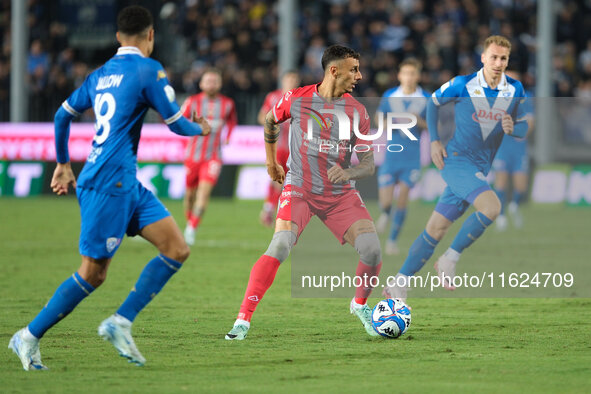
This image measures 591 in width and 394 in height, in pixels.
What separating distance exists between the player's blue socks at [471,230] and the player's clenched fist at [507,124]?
0.69 metres

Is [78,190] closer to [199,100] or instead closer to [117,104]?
[117,104]

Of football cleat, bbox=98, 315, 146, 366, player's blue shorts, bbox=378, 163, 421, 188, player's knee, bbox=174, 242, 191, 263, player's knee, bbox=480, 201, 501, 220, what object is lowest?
player's blue shorts, bbox=378, 163, 421, 188

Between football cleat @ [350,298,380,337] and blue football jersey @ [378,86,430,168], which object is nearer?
football cleat @ [350,298,380,337]

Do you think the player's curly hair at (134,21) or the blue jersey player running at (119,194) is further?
the player's curly hair at (134,21)

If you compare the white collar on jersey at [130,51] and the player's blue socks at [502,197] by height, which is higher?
the white collar on jersey at [130,51]

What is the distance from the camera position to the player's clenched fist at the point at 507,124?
336 inches

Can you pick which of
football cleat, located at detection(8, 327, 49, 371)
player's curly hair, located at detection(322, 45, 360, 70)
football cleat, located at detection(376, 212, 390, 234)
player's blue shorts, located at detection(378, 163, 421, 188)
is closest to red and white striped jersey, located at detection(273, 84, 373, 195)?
player's curly hair, located at detection(322, 45, 360, 70)

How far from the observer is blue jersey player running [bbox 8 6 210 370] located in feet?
20.4

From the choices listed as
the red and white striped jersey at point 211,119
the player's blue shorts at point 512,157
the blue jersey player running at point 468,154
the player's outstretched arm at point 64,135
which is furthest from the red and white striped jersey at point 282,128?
the player's outstretched arm at point 64,135

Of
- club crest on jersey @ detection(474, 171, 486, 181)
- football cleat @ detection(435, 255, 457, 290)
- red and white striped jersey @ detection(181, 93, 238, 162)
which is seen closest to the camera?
club crest on jersey @ detection(474, 171, 486, 181)

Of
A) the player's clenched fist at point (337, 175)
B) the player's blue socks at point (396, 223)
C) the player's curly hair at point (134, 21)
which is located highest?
the player's curly hair at point (134, 21)

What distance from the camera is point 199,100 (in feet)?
50.7

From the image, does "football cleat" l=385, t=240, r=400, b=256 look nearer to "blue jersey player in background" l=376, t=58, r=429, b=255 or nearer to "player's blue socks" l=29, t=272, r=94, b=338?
"blue jersey player in background" l=376, t=58, r=429, b=255

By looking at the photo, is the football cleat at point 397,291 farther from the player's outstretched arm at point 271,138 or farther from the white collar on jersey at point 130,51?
the white collar on jersey at point 130,51
